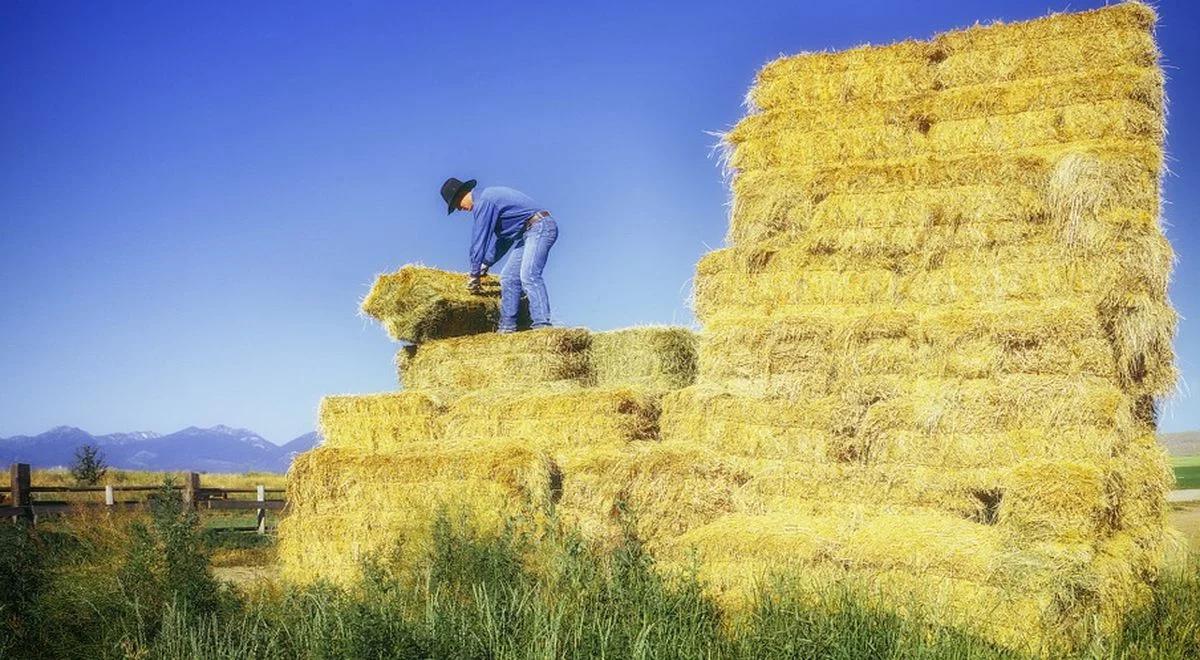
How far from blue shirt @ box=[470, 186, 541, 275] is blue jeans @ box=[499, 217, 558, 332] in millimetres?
182

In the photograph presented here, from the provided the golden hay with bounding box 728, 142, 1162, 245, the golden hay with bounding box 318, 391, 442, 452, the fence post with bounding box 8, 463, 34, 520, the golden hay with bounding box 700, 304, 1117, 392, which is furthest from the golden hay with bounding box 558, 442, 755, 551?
the fence post with bounding box 8, 463, 34, 520

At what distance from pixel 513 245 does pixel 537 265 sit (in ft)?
1.90

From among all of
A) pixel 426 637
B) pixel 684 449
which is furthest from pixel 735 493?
pixel 426 637

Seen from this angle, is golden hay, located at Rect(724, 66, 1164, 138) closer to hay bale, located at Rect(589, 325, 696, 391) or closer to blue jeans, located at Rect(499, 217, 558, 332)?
hay bale, located at Rect(589, 325, 696, 391)

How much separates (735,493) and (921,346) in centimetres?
210

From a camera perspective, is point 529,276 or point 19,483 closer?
point 529,276

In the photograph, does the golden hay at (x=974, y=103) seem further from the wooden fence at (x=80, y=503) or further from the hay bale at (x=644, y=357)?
the wooden fence at (x=80, y=503)

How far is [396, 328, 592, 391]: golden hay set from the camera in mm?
12000

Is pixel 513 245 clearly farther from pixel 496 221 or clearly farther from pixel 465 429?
pixel 465 429

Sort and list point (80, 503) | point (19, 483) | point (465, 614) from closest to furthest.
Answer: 1. point (465, 614)
2. point (80, 503)
3. point (19, 483)

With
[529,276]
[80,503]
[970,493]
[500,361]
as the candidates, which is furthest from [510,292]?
[80,503]

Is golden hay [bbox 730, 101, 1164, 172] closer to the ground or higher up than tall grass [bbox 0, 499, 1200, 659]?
higher up

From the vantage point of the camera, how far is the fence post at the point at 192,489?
A: 22.0m

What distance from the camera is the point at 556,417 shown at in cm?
1115
